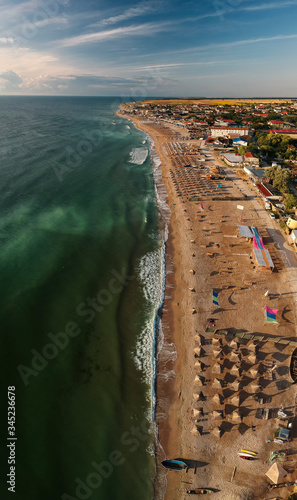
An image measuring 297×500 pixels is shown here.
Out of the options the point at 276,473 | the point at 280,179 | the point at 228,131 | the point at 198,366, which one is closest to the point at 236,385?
the point at 198,366

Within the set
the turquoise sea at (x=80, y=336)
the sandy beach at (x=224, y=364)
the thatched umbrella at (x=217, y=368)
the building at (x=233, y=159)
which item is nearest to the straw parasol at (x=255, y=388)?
the sandy beach at (x=224, y=364)

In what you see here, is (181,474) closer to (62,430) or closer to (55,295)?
(62,430)

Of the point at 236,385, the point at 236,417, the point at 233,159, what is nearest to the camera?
the point at 236,417

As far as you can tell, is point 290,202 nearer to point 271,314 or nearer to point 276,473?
point 271,314

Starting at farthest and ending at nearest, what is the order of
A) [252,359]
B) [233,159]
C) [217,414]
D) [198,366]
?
[233,159], [252,359], [198,366], [217,414]

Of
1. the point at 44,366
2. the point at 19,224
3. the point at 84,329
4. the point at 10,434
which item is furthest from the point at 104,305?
the point at 19,224

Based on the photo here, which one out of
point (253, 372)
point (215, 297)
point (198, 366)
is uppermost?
point (215, 297)

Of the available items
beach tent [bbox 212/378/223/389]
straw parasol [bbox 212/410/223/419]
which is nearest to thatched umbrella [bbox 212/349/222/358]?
beach tent [bbox 212/378/223/389]
